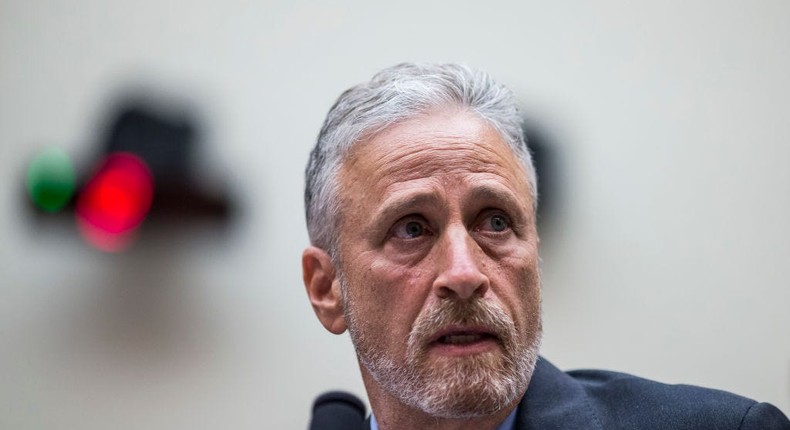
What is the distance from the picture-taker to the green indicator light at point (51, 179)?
8.53 ft

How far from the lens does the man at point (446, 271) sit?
1533 mm

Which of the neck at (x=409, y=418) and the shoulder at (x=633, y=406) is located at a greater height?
the shoulder at (x=633, y=406)

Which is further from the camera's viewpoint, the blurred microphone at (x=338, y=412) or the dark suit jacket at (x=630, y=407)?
the blurred microphone at (x=338, y=412)

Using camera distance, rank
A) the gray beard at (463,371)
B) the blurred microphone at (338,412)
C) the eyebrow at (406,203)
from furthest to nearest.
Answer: the blurred microphone at (338,412)
the eyebrow at (406,203)
the gray beard at (463,371)

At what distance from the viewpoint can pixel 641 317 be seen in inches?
105

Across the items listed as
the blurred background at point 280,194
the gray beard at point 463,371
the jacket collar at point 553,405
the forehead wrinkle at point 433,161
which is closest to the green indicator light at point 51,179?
the blurred background at point 280,194

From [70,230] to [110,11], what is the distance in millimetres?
774

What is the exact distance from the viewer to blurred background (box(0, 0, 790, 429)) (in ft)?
8.46

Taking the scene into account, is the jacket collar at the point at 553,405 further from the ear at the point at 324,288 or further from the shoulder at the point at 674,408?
the ear at the point at 324,288

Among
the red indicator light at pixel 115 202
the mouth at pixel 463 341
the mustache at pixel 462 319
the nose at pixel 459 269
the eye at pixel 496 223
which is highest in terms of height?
the eye at pixel 496 223

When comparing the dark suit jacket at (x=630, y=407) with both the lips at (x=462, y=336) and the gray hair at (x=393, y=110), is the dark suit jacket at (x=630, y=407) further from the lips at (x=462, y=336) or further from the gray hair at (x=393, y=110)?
the gray hair at (x=393, y=110)

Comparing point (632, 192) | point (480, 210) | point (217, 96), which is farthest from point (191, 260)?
point (632, 192)

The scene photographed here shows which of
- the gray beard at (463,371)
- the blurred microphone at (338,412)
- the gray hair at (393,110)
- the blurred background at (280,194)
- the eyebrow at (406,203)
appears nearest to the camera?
the gray beard at (463,371)

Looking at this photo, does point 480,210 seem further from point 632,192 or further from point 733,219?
point 733,219
